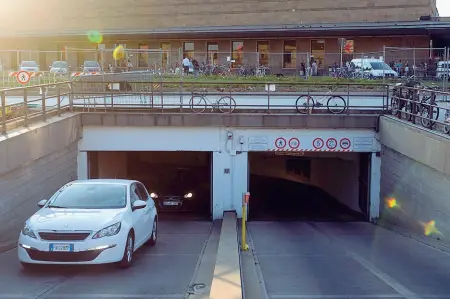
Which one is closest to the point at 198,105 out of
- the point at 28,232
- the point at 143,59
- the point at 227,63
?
the point at 143,59

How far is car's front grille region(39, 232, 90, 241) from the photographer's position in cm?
1016

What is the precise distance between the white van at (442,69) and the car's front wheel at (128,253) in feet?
61.5

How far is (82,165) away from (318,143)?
7.45m

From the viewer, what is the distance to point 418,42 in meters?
46.3

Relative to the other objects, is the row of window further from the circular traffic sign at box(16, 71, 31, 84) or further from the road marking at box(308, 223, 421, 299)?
the road marking at box(308, 223, 421, 299)

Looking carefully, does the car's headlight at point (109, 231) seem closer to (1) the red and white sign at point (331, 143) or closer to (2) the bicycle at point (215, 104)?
(2) the bicycle at point (215, 104)

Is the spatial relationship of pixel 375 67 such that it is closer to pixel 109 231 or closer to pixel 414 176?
pixel 414 176

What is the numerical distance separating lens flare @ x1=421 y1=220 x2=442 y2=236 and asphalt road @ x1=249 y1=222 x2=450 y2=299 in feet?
1.21

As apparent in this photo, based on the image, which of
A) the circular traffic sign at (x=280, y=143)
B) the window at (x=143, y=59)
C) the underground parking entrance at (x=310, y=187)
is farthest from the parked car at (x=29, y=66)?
the circular traffic sign at (x=280, y=143)

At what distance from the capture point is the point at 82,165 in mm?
20109

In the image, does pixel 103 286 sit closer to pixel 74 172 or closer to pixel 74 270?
pixel 74 270

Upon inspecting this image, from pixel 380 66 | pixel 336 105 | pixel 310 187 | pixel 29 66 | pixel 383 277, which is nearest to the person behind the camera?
pixel 383 277

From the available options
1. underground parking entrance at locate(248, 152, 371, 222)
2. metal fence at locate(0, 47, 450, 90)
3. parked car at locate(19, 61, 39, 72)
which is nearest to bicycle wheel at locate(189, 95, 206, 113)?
underground parking entrance at locate(248, 152, 371, 222)

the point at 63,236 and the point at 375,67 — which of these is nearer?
the point at 63,236
